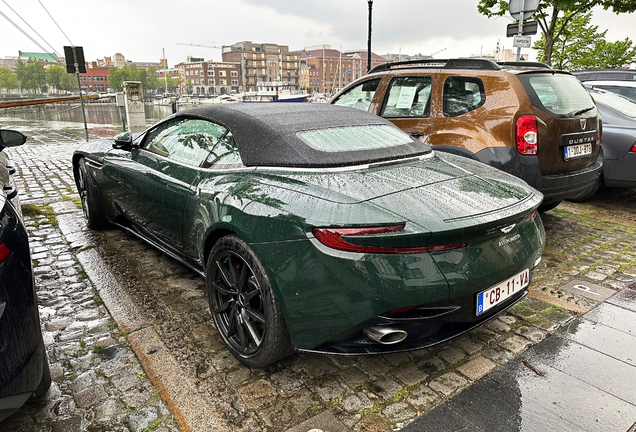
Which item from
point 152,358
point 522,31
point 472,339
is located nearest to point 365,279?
point 472,339

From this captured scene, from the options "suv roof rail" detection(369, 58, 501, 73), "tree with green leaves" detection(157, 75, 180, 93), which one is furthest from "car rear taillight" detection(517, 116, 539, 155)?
"tree with green leaves" detection(157, 75, 180, 93)

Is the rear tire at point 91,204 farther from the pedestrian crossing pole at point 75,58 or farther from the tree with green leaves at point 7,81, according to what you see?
the tree with green leaves at point 7,81

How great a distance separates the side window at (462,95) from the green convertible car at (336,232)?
61.6 inches

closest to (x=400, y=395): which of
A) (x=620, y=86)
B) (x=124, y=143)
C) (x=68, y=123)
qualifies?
(x=124, y=143)

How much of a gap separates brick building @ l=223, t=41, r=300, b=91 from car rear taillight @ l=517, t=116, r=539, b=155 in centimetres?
14654

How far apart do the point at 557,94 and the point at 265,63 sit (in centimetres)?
15162

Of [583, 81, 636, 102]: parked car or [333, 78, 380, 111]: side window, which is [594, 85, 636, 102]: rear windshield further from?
[333, 78, 380, 111]: side window

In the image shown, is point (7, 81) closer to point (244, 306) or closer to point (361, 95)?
point (361, 95)

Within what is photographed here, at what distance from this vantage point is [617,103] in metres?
6.34

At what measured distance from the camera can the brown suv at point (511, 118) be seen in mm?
4094

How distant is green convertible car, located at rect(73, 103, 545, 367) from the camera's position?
199 centimetres

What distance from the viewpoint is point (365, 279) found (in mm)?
1961

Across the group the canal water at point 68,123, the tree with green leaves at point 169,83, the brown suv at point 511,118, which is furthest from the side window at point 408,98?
the tree with green leaves at point 169,83

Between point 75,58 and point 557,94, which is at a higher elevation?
point 75,58
